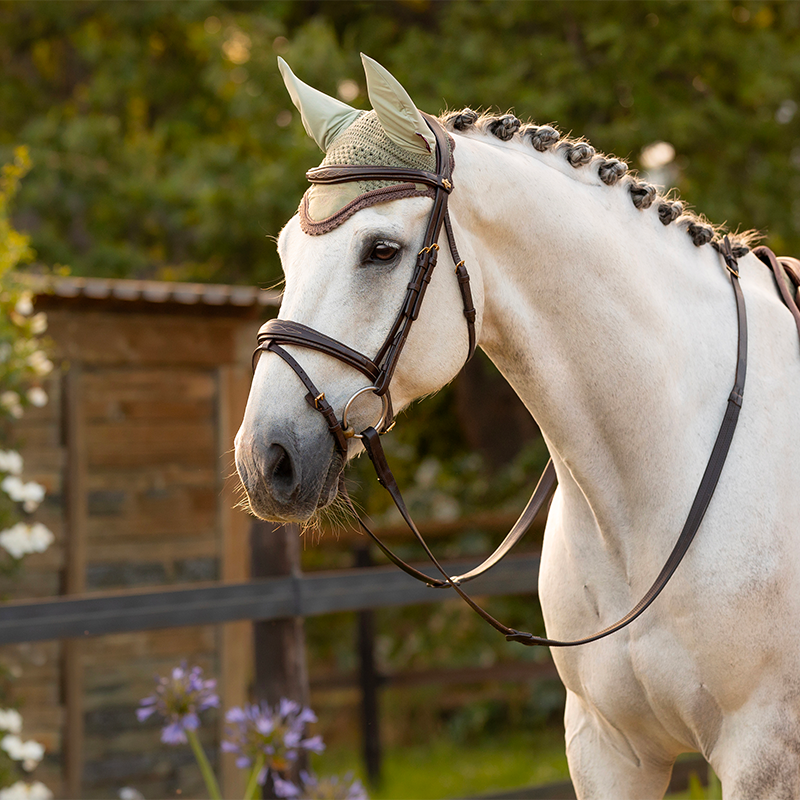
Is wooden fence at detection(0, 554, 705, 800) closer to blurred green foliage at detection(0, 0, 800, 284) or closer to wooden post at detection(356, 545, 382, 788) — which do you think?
wooden post at detection(356, 545, 382, 788)

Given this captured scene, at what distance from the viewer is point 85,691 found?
523 cm

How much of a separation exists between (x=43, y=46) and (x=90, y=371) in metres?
6.40

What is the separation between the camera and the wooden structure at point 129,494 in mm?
5039

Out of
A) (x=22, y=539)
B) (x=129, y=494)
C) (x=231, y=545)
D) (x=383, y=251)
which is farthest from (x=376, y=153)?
(x=129, y=494)

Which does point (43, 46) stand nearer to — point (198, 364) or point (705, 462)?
point (198, 364)

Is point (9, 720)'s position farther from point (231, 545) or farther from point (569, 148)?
point (569, 148)

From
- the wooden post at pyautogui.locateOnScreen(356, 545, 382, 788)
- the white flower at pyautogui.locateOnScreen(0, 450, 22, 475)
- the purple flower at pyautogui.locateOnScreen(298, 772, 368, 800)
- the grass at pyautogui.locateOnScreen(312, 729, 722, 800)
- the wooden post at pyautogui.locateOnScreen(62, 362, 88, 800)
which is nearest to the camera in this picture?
the purple flower at pyautogui.locateOnScreen(298, 772, 368, 800)

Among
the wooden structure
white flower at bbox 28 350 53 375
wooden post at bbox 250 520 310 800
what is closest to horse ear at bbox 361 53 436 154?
wooden post at bbox 250 520 310 800

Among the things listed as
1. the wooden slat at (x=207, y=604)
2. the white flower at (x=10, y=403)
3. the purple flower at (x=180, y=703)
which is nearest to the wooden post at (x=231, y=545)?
the white flower at (x=10, y=403)

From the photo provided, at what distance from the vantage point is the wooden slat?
3068 mm

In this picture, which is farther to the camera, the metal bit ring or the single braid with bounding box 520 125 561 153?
the single braid with bounding box 520 125 561 153

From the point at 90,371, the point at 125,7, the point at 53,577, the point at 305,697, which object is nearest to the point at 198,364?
the point at 90,371

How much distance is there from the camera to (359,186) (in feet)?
5.86

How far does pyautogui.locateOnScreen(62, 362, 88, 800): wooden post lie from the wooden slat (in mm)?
1980
